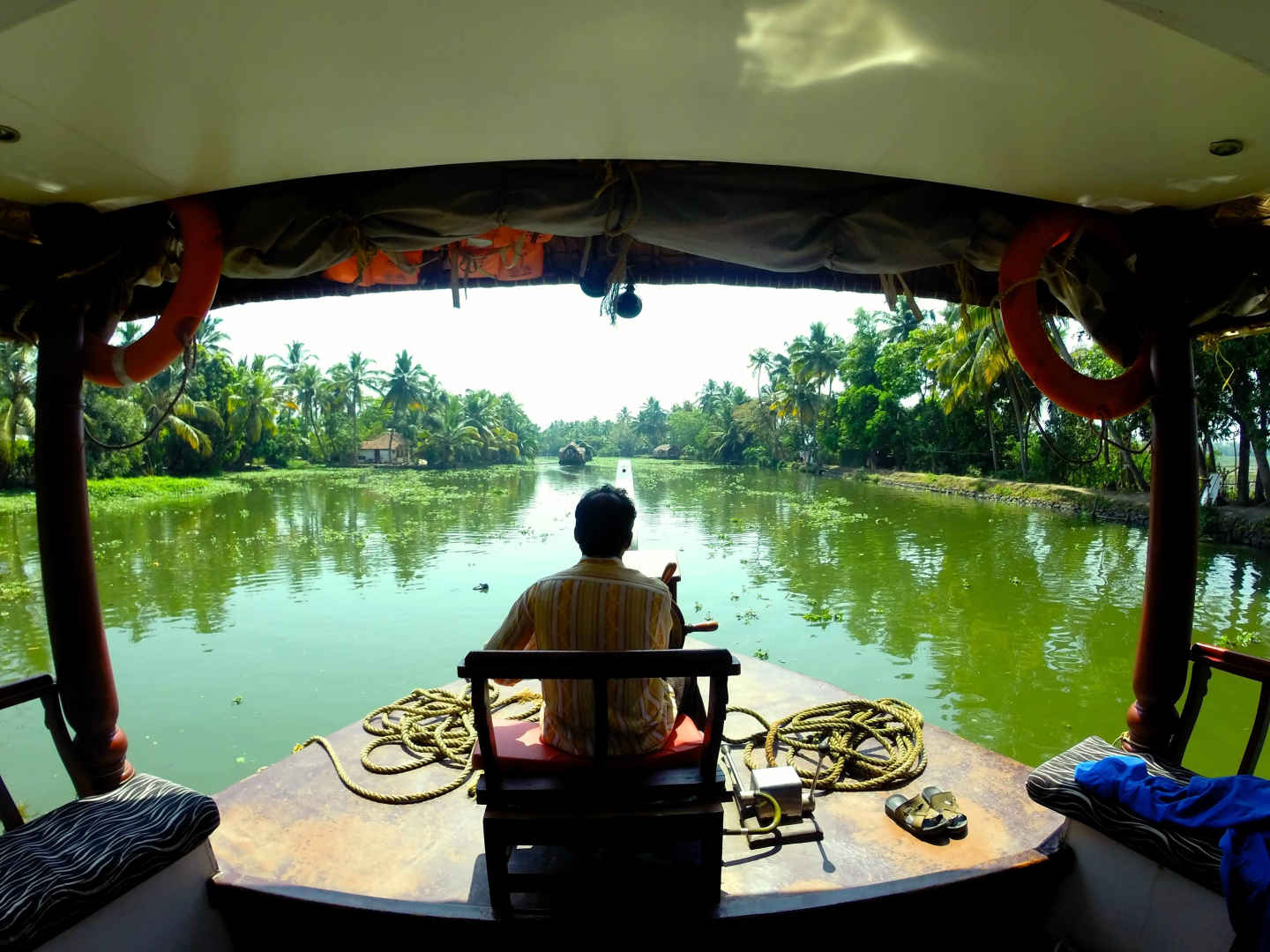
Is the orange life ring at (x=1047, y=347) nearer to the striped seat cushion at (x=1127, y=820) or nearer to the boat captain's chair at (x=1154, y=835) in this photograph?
the boat captain's chair at (x=1154, y=835)

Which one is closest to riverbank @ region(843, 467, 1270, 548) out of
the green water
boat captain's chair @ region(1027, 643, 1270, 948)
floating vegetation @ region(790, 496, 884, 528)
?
the green water

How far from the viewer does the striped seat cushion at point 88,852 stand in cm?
132

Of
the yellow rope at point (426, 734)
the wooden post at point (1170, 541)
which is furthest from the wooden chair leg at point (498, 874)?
the wooden post at point (1170, 541)

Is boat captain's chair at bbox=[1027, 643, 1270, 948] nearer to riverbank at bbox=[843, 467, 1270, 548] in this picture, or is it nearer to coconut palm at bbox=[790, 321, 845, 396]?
riverbank at bbox=[843, 467, 1270, 548]

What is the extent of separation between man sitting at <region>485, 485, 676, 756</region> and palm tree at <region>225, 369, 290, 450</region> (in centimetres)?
3197

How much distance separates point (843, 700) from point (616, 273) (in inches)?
79.6

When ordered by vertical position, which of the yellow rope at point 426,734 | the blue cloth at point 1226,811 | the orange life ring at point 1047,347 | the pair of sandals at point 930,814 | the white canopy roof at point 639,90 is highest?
the white canopy roof at point 639,90

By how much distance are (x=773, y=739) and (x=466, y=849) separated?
1.22 metres

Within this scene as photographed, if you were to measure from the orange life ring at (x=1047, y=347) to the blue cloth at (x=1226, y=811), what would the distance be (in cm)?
104

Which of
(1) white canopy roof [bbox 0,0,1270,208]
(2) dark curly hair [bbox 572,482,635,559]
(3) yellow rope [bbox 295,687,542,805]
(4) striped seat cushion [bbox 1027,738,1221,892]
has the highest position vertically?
(1) white canopy roof [bbox 0,0,1270,208]

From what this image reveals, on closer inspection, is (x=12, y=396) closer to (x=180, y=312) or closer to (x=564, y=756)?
(x=180, y=312)

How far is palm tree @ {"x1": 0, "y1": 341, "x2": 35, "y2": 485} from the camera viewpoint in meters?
18.2

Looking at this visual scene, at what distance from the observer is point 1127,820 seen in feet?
5.34

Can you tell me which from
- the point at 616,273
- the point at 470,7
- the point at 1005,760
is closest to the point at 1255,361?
the point at 1005,760
